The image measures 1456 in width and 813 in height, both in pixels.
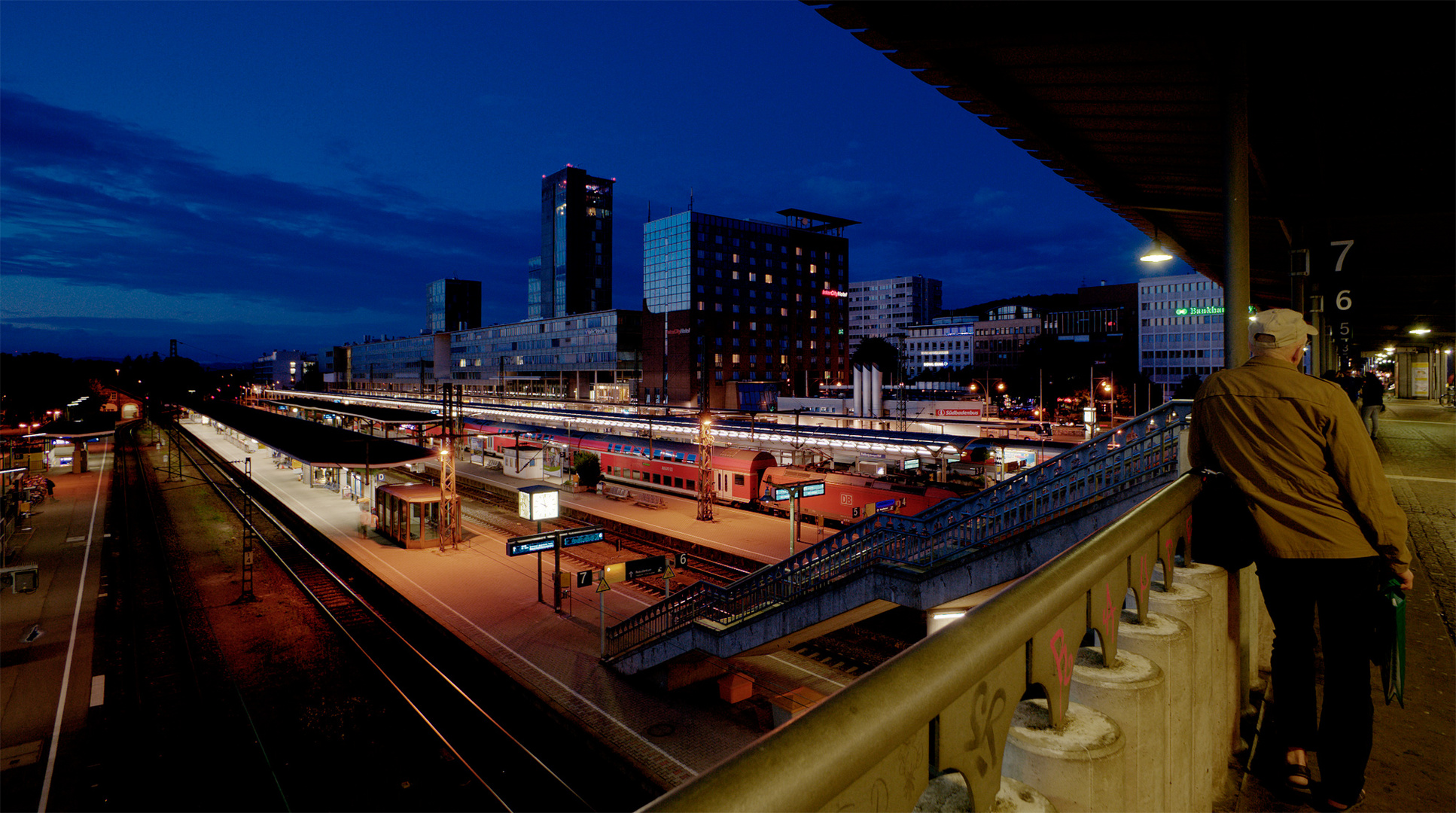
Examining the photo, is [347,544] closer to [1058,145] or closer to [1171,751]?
[1058,145]

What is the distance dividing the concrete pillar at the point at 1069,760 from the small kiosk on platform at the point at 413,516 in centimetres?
3208

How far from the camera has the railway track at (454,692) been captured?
14125 millimetres

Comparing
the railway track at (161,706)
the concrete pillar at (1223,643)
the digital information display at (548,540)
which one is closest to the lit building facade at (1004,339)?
the digital information display at (548,540)

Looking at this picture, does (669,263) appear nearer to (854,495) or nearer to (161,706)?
(854,495)

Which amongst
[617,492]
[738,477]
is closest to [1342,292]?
[738,477]

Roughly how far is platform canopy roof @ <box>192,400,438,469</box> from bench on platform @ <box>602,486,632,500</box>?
10.8m

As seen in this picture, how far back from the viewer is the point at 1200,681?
316 centimetres

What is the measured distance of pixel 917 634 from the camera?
22094 millimetres

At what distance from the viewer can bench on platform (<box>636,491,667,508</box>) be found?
126ft

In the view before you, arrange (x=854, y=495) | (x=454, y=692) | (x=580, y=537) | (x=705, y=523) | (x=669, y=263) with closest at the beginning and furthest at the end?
(x=454, y=692)
(x=580, y=537)
(x=854, y=495)
(x=705, y=523)
(x=669, y=263)

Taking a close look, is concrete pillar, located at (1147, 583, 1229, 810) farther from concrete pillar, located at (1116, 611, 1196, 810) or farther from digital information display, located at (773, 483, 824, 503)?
digital information display, located at (773, 483, 824, 503)

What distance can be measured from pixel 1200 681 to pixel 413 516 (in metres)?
32.2

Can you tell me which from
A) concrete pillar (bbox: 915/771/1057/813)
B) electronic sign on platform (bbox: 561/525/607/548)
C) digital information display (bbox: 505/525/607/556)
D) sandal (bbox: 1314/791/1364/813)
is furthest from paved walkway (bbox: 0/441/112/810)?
sandal (bbox: 1314/791/1364/813)

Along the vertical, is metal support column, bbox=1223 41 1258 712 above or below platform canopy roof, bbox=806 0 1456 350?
below
